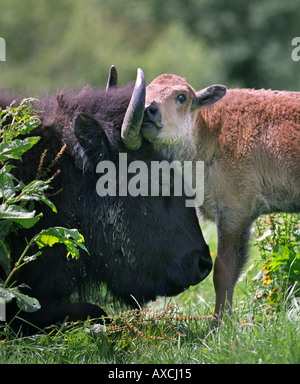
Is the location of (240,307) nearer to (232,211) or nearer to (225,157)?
(232,211)

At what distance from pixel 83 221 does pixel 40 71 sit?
962 inches

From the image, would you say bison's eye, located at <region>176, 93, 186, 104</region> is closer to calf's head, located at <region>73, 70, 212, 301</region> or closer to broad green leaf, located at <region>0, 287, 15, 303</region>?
calf's head, located at <region>73, 70, 212, 301</region>

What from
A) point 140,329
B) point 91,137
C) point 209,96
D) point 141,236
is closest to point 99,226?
point 141,236

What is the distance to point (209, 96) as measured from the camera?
5125mm

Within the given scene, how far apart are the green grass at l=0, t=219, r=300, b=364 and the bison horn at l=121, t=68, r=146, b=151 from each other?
1.21 meters

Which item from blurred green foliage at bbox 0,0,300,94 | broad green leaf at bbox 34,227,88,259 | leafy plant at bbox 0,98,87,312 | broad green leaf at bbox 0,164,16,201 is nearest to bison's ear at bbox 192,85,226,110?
leafy plant at bbox 0,98,87,312

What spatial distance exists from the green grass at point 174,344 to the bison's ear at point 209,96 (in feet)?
4.87

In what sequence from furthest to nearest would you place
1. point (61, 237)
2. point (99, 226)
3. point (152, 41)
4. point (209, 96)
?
1. point (152, 41)
2. point (209, 96)
3. point (99, 226)
4. point (61, 237)

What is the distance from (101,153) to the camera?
189 inches

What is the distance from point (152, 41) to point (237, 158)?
92.7ft

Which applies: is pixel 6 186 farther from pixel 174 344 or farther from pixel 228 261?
pixel 228 261

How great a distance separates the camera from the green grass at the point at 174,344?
→ 3967mm

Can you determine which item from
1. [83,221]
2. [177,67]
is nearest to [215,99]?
[83,221]

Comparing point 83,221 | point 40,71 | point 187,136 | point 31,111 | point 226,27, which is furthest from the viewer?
point 226,27
